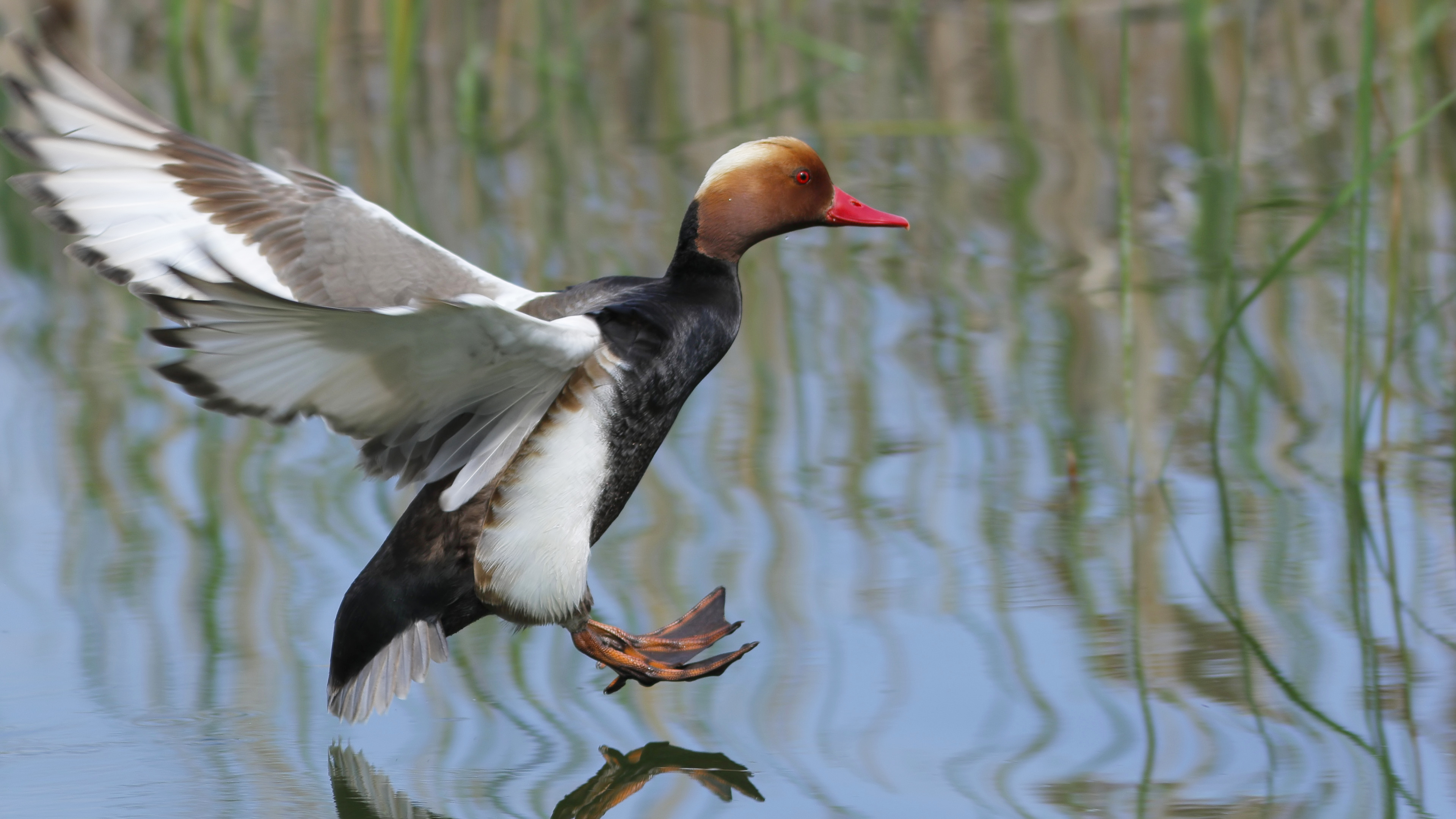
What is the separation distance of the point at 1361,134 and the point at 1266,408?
1262 mm

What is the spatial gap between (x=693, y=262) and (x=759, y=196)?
23 cm

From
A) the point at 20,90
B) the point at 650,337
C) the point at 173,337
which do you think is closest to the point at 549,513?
the point at 650,337

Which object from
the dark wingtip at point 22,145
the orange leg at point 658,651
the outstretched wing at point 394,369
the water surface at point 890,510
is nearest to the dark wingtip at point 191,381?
the outstretched wing at point 394,369

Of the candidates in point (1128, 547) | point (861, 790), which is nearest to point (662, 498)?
point (1128, 547)

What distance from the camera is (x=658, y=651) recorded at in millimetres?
3896

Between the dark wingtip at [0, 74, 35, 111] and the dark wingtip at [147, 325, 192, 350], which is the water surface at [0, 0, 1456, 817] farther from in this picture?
the dark wingtip at [0, 74, 35, 111]

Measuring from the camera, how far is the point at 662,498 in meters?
4.94

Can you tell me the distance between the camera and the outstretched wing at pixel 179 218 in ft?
13.6

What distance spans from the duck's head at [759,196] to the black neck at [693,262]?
11 millimetres

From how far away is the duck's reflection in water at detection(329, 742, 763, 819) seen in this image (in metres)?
3.36

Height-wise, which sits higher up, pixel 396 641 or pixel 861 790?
pixel 396 641

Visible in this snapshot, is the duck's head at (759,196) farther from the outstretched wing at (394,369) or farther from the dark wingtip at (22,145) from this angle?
the dark wingtip at (22,145)

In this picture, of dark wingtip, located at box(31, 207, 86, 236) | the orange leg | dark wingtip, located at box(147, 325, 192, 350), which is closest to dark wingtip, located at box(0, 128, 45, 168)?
dark wingtip, located at box(31, 207, 86, 236)

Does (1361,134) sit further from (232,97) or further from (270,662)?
(232,97)
